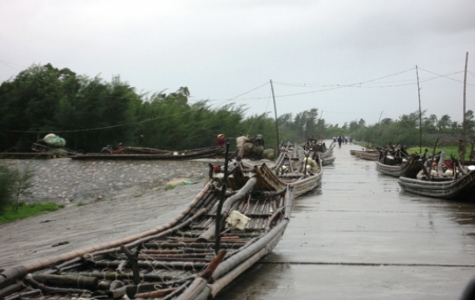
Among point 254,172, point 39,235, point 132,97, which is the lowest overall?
point 39,235

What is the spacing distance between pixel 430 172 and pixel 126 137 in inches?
639

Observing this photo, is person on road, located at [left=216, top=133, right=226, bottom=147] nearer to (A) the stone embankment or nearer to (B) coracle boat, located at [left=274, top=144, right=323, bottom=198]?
(A) the stone embankment

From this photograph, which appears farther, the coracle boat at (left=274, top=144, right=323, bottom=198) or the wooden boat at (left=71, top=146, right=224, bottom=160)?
the wooden boat at (left=71, top=146, right=224, bottom=160)

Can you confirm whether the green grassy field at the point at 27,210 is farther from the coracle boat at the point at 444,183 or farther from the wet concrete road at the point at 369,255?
the coracle boat at the point at 444,183

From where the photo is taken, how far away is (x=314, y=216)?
11.4 metres

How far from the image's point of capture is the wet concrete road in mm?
5699

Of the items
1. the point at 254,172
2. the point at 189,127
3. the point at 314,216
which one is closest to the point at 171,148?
the point at 189,127

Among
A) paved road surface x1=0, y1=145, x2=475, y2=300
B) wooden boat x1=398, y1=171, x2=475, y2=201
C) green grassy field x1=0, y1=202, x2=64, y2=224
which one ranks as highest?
wooden boat x1=398, y1=171, x2=475, y2=201

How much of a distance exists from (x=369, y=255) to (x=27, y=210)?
36.1ft

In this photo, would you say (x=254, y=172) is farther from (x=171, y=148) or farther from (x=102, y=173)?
(x=171, y=148)

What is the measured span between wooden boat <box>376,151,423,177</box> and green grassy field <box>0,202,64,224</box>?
10.6 metres

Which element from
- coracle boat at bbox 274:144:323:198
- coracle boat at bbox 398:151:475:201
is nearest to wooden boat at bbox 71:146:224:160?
coracle boat at bbox 274:144:323:198

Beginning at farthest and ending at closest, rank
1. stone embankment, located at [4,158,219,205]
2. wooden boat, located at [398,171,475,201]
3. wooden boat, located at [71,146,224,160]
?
wooden boat, located at [71,146,224,160]
stone embankment, located at [4,158,219,205]
wooden boat, located at [398,171,475,201]

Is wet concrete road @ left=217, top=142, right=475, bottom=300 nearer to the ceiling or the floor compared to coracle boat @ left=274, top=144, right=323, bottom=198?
nearer to the floor
